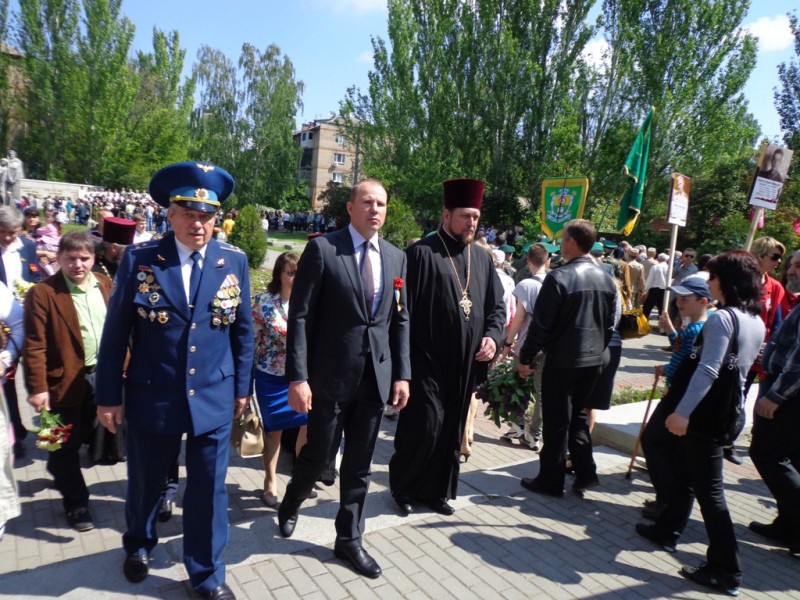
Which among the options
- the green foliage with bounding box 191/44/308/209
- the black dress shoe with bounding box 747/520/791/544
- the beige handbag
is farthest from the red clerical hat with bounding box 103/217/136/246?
the green foliage with bounding box 191/44/308/209

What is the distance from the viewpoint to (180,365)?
8.95 feet

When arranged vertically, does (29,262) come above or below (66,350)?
above

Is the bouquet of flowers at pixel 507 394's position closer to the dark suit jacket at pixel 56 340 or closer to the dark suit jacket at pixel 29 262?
the dark suit jacket at pixel 56 340

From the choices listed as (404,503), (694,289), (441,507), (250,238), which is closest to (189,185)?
(404,503)

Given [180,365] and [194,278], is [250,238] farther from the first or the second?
[180,365]

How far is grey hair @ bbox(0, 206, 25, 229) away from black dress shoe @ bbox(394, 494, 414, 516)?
395 centimetres

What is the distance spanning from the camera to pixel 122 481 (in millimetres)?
4348

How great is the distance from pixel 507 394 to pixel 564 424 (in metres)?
1.11

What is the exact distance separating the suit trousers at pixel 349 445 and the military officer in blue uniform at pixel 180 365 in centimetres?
54

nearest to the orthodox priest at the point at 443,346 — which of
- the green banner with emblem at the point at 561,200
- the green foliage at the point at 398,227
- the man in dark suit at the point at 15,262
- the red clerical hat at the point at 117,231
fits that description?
the red clerical hat at the point at 117,231

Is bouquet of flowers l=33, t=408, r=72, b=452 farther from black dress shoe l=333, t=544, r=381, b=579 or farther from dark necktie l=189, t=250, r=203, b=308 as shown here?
black dress shoe l=333, t=544, r=381, b=579

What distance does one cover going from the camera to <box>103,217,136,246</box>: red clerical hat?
5.05 m

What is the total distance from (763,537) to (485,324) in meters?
2.54

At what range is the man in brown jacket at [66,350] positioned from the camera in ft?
11.5
